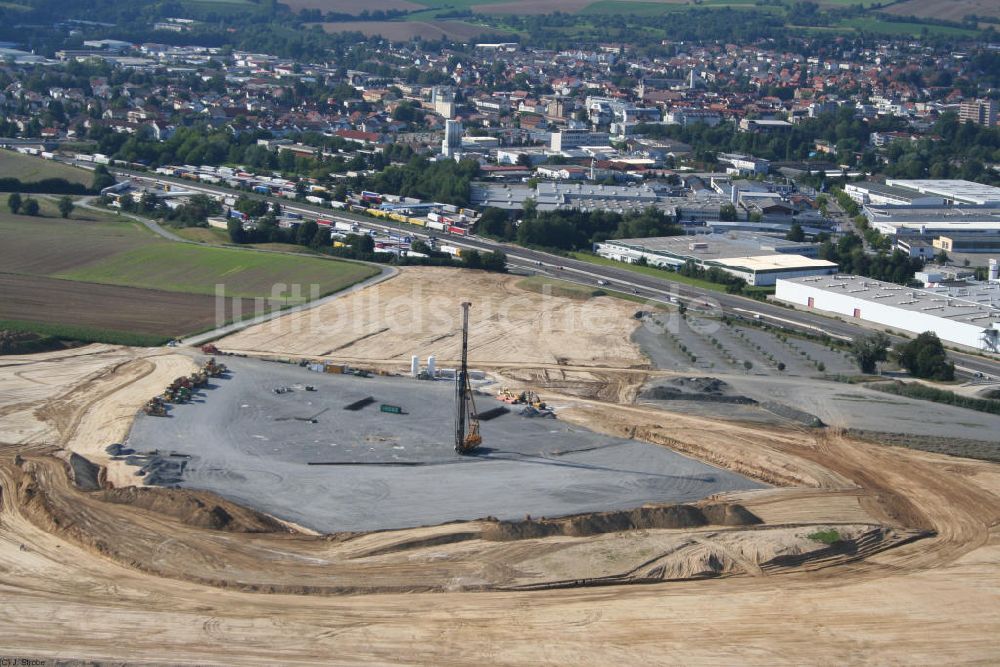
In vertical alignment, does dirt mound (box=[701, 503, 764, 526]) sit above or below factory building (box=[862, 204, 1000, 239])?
below

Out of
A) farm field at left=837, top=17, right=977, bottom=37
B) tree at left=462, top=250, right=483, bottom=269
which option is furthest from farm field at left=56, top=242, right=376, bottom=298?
farm field at left=837, top=17, right=977, bottom=37

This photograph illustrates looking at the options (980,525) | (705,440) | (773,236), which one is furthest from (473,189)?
(980,525)

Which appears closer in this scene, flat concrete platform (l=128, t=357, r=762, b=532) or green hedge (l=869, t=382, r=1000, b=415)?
flat concrete platform (l=128, t=357, r=762, b=532)

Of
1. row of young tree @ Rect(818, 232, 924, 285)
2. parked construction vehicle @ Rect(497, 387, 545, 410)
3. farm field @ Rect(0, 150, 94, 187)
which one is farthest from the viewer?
farm field @ Rect(0, 150, 94, 187)

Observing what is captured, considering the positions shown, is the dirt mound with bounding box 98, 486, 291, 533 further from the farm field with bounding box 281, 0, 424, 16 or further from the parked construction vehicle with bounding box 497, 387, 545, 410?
the farm field with bounding box 281, 0, 424, 16

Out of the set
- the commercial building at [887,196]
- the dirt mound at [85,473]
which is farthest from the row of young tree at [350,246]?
the commercial building at [887,196]

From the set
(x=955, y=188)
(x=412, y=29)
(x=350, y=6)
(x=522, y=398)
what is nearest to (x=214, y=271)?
(x=522, y=398)

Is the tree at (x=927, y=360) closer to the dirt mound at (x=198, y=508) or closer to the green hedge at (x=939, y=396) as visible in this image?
the green hedge at (x=939, y=396)
